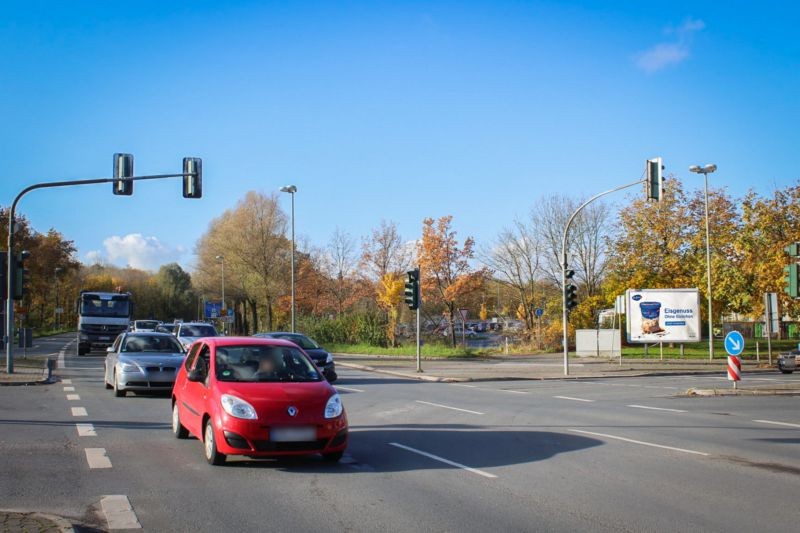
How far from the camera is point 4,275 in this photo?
2331cm

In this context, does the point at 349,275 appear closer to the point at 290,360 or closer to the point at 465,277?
the point at 465,277

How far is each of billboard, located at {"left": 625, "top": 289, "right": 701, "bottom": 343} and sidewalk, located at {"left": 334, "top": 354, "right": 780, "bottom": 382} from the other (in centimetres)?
219

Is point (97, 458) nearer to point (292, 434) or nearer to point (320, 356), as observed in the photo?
point (292, 434)

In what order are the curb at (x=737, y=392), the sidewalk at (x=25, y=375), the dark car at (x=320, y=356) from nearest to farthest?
the sidewalk at (x=25, y=375)
the curb at (x=737, y=392)
the dark car at (x=320, y=356)

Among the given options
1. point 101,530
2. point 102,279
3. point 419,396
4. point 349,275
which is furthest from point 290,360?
point 102,279

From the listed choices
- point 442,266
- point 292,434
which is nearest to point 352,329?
point 442,266

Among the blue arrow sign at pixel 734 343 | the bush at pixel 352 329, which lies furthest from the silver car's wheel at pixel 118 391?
the bush at pixel 352 329

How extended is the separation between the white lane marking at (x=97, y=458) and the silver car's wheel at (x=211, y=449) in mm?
1177

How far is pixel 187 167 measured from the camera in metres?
21.4

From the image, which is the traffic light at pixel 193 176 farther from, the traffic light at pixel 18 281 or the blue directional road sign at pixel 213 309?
the blue directional road sign at pixel 213 309

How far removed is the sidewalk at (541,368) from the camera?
28984 mm

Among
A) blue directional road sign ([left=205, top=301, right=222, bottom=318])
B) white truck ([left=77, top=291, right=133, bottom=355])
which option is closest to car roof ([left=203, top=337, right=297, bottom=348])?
white truck ([left=77, top=291, right=133, bottom=355])

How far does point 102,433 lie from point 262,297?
51.2m

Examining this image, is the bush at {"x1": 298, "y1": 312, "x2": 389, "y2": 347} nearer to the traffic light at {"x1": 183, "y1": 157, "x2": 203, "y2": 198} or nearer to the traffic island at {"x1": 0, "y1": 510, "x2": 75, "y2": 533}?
the traffic light at {"x1": 183, "y1": 157, "x2": 203, "y2": 198}
